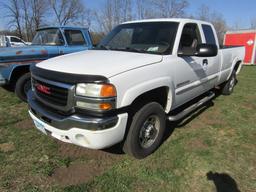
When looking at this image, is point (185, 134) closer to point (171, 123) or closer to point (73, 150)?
point (171, 123)

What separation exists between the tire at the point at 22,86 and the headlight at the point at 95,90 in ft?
11.8

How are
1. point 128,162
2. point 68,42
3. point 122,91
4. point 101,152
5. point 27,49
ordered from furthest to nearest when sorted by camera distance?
point 68,42
point 27,49
point 101,152
point 128,162
point 122,91

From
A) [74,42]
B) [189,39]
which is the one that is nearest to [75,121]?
[189,39]

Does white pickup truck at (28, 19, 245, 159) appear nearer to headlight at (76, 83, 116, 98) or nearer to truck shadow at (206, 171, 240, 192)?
headlight at (76, 83, 116, 98)

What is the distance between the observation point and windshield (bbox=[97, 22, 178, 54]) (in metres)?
3.56

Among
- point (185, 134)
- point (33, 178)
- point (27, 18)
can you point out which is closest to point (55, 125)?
point (33, 178)

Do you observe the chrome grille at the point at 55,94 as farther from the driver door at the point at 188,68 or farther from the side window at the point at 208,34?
the side window at the point at 208,34

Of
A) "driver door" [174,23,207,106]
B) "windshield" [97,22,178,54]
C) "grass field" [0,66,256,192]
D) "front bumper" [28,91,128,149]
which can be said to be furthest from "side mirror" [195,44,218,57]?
"front bumper" [28,91,128,149]

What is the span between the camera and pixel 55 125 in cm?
270

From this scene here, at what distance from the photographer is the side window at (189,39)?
3.70 m

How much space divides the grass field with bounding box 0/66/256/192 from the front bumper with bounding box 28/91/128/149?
0.57 m

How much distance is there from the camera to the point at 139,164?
3160 mm

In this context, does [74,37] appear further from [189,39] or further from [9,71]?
[189,39]

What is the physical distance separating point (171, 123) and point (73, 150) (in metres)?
2.01
